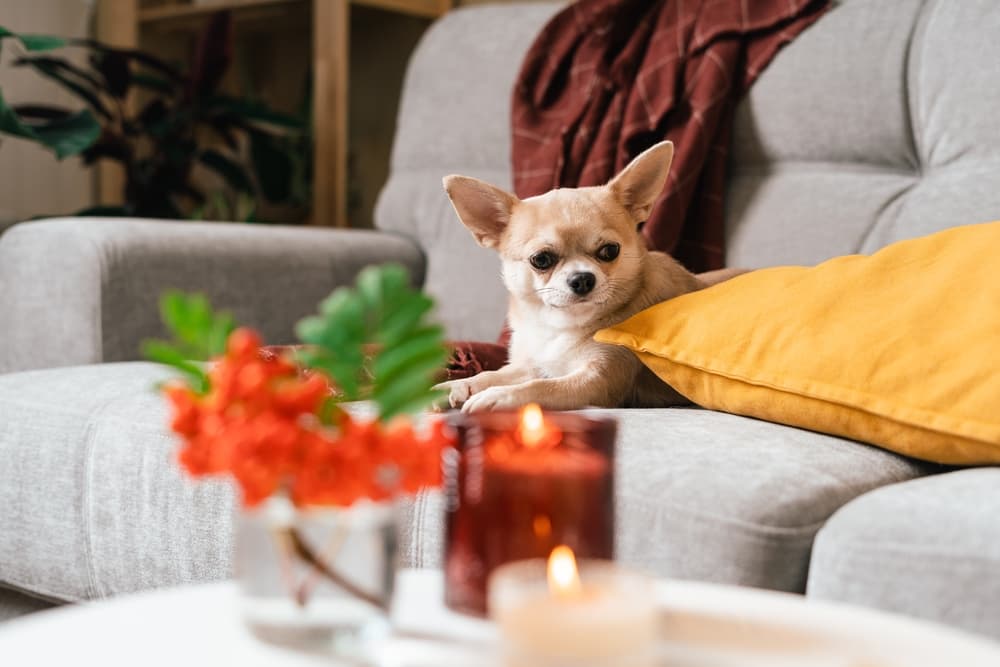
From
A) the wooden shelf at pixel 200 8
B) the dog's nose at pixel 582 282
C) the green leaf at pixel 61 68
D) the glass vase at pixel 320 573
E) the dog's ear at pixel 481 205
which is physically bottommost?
the glass vase at pixel 320 573

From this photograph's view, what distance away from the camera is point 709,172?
2066mm

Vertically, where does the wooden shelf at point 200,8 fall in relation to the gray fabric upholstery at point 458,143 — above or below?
above

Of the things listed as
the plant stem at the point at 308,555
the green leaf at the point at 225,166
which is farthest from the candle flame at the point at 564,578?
the green leaf at the point at 225,166

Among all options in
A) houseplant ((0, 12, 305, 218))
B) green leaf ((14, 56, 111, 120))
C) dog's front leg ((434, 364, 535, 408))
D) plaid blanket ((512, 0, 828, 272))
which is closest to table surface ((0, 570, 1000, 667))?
dog's front leg ((434, 364, 535, 408))

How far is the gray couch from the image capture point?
A: 3.45 ft

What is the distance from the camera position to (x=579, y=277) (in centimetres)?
162

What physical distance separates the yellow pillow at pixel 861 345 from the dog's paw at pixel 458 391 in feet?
0.70

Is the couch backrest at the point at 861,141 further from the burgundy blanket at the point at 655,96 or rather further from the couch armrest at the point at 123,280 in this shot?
the couch armrest at the point at 123,280

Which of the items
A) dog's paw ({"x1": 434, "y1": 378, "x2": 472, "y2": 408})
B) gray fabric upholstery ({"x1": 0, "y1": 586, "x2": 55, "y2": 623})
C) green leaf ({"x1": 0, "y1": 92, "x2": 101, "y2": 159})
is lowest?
gray fabric upholstery ({"x1": 0, "y1": 586, "x2": 55, "y2": 623})

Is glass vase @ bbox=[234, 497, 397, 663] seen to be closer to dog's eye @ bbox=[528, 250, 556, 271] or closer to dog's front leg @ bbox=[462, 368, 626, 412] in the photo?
dog's front leg @ bbox=[462, 368, 626, 412]

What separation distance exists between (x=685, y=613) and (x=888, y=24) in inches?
61.5

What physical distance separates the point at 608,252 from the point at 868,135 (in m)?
0.61

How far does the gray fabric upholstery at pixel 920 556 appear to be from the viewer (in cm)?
94

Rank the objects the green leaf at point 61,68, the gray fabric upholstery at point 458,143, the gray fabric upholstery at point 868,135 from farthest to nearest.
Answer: the green leaf at point 61,68 < the gray fabric upholstery at point 458,143 < the gray fabric upholstery at point 868,135
